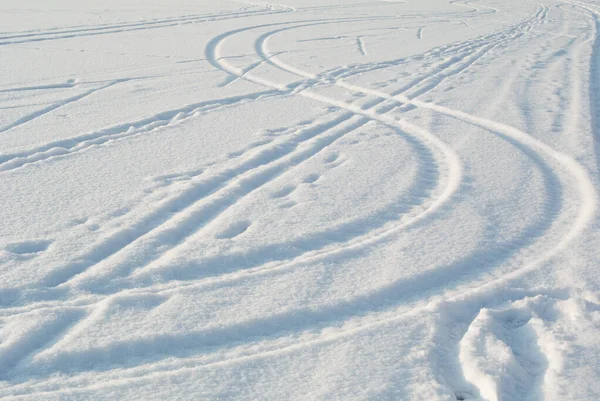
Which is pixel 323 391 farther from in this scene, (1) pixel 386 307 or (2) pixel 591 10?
(2) pixel 591 10

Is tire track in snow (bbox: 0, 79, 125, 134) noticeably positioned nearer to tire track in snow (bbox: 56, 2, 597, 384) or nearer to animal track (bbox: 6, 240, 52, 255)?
animal track (bbox: 6, 240, 52, 255)

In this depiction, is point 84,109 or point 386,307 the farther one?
point 84,109

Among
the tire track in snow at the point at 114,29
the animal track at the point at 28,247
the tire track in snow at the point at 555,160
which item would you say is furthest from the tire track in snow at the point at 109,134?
the tire track in snow at the point at 114,29

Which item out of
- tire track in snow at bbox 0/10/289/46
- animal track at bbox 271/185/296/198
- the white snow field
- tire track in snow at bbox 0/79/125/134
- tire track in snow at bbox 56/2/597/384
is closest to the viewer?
the white snow field

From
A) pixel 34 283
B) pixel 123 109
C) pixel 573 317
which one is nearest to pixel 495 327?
pixel 573 317

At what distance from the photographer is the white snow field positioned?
2430 millimetres

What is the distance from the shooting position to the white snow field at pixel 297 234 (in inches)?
95.7

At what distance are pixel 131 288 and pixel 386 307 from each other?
111 cm

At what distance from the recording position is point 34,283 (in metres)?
2.90

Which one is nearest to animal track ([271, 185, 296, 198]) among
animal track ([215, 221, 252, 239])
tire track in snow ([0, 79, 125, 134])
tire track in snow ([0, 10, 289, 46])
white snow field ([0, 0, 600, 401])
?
white snow field ([0, 0, 600, 401])

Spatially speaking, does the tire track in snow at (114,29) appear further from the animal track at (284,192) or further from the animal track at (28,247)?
the animal track at (28,247)

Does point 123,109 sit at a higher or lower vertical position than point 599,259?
higher

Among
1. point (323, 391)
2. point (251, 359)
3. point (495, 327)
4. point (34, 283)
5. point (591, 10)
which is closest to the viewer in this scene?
point (323, 391)

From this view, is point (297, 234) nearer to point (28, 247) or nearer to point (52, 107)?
point (28, 247)
